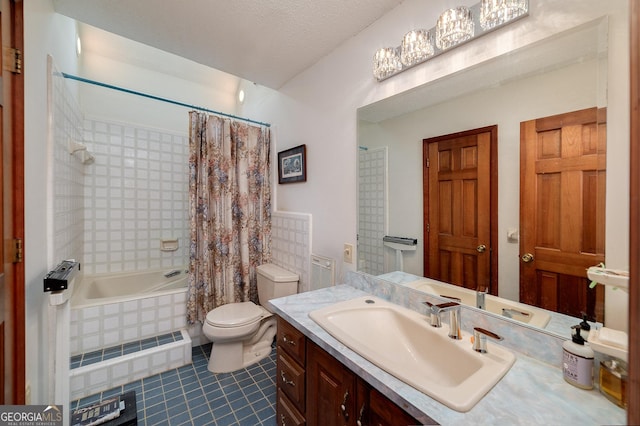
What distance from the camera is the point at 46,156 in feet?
4.21

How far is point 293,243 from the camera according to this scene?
218cm

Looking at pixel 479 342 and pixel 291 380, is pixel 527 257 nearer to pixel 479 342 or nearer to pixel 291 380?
pixel 479 342

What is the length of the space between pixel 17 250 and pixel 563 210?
2.01 metres

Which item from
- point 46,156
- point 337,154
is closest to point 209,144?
point 46,156

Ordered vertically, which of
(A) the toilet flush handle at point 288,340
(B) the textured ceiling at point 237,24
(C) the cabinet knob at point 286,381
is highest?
(B) the textured ceiling at point 237,24

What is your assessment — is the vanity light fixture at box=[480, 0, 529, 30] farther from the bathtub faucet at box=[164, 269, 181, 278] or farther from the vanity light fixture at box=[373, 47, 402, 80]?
the bathtub faucet at box=[164, 269, 181, 278]

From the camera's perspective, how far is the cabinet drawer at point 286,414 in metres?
1.14

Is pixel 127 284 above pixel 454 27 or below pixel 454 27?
below

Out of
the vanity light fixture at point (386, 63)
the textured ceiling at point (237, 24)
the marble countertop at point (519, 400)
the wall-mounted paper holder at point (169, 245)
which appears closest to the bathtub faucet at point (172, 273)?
the wall-mounted paper holder at point (169, 245)

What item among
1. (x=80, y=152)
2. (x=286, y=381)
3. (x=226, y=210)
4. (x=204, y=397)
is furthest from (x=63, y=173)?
(x=286, y=381)

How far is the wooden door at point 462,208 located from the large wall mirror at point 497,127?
24 mm

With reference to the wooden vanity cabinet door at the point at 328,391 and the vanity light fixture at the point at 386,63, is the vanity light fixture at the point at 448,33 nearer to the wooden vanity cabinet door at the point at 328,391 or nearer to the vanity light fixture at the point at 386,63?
the vanity light fixture at the point at 386,63

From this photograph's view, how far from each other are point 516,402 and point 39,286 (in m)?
1.91

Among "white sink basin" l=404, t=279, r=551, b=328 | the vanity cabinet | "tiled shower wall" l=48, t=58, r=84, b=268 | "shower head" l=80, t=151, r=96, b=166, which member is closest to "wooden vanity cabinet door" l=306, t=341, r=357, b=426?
the vanity cabinet
